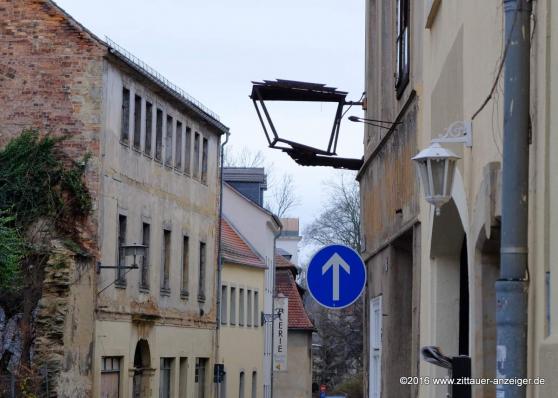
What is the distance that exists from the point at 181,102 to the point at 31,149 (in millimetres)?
9217

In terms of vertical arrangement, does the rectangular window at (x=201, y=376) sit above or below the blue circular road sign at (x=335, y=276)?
below

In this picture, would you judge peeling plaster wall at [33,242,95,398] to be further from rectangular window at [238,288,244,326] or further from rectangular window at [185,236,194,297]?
rectangular window at [238,288,244,326]

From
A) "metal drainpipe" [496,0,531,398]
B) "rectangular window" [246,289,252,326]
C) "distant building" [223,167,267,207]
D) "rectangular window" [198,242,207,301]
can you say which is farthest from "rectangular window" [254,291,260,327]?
"metal drainpipe" [496,0,531,398]

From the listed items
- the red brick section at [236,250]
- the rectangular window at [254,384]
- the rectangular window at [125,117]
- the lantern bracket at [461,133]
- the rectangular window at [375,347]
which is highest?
the rectangular window at [125,117]

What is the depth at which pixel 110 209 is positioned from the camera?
31.3m

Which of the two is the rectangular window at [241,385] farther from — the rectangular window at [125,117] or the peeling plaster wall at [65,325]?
the peeling plaster wall at [65,325]

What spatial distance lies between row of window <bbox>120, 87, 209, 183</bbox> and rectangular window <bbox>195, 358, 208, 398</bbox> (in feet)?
20.0

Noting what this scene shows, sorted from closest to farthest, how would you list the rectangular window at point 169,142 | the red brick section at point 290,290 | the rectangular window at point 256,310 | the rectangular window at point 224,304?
the rectangular window at point 169,142, the rectangular window at point 224,304, the rectangular window at point 256,310, the red brick section at point 290,290

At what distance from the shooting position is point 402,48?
44.2 feet

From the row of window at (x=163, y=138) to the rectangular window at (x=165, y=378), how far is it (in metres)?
5.84

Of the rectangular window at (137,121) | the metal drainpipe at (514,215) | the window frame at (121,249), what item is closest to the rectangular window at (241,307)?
the rectangular window at (137,121)

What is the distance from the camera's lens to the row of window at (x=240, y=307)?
150ft

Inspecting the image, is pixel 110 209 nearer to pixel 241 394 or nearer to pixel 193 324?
pixel 193 324

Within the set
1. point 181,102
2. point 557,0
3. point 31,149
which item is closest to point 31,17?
point 31,149
